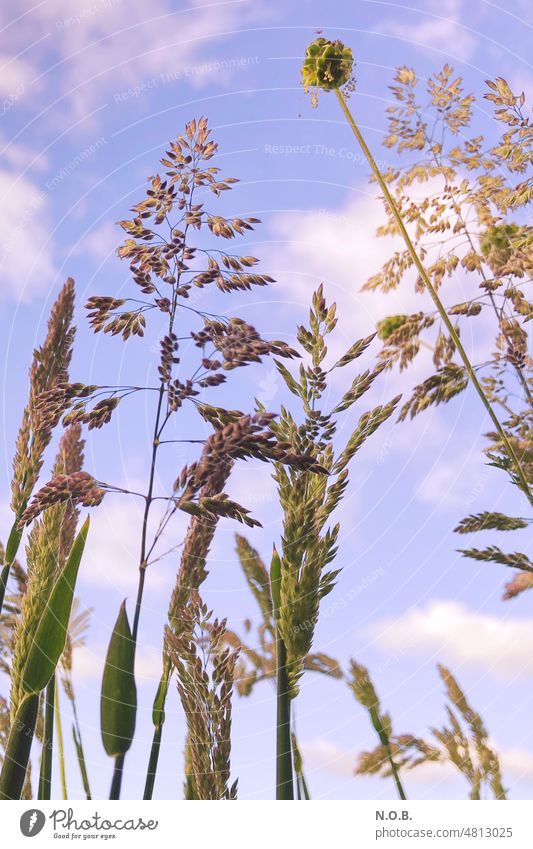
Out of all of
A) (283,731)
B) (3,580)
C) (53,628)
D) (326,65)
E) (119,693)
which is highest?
(326,65)

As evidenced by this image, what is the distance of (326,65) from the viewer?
1.67 meters

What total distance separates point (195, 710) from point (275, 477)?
45cm

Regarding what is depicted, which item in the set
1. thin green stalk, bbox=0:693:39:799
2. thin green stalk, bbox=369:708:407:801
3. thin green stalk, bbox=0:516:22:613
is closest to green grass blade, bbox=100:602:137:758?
thin green stalk, bbox=0:693:39:799

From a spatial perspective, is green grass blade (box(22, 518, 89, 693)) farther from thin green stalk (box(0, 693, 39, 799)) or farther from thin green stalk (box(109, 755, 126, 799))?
thin green stalk (box(109, 755, 126, 799))

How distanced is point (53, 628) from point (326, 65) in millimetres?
1376

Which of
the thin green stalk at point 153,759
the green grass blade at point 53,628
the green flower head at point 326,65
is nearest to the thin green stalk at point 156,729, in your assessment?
the thin green stalk at point 153,759

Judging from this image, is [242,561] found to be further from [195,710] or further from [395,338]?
[395,338]

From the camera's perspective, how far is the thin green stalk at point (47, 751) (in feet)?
4.52

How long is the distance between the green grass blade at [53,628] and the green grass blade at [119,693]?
0.34 feet

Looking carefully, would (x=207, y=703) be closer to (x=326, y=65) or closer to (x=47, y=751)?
(x=47, y=751)

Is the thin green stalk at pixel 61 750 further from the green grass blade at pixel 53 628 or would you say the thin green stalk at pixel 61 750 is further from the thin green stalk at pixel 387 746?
the thin green stalk at pixel 387 746

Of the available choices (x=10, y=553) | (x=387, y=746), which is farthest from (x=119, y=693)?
(x=387, y=746)

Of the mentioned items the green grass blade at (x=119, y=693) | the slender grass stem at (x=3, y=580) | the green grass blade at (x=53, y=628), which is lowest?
the green grass blade at (x=119, y=693)
